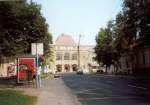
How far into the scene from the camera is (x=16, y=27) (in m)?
44.6

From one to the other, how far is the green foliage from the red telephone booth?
5721 millimetres

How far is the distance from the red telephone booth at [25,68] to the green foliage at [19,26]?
5721 millimetres

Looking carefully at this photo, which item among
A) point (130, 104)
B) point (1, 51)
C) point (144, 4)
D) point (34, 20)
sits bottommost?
point (130, 104)

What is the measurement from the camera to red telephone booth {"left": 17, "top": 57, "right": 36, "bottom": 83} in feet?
122

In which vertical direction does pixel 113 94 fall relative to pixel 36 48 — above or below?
below

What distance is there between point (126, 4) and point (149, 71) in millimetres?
14692

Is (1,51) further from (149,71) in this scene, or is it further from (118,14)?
(149,71)

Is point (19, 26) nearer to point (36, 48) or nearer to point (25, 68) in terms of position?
point (25, 68)

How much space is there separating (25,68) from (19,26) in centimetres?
781

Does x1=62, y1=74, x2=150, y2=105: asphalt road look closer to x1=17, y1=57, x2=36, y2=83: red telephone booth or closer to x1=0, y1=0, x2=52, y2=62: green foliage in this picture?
x1=17, y1=57, x2=36, y2=83: red telephone booth

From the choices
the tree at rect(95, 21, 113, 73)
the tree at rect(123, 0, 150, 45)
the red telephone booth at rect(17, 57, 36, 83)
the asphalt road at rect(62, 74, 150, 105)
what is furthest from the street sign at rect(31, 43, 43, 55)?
the tree at rect(95, 21, 113, 73)

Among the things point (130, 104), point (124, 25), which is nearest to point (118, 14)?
point (124, 25)

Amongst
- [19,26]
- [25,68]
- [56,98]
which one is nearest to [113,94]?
[56,98]

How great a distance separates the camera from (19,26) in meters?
44.5
